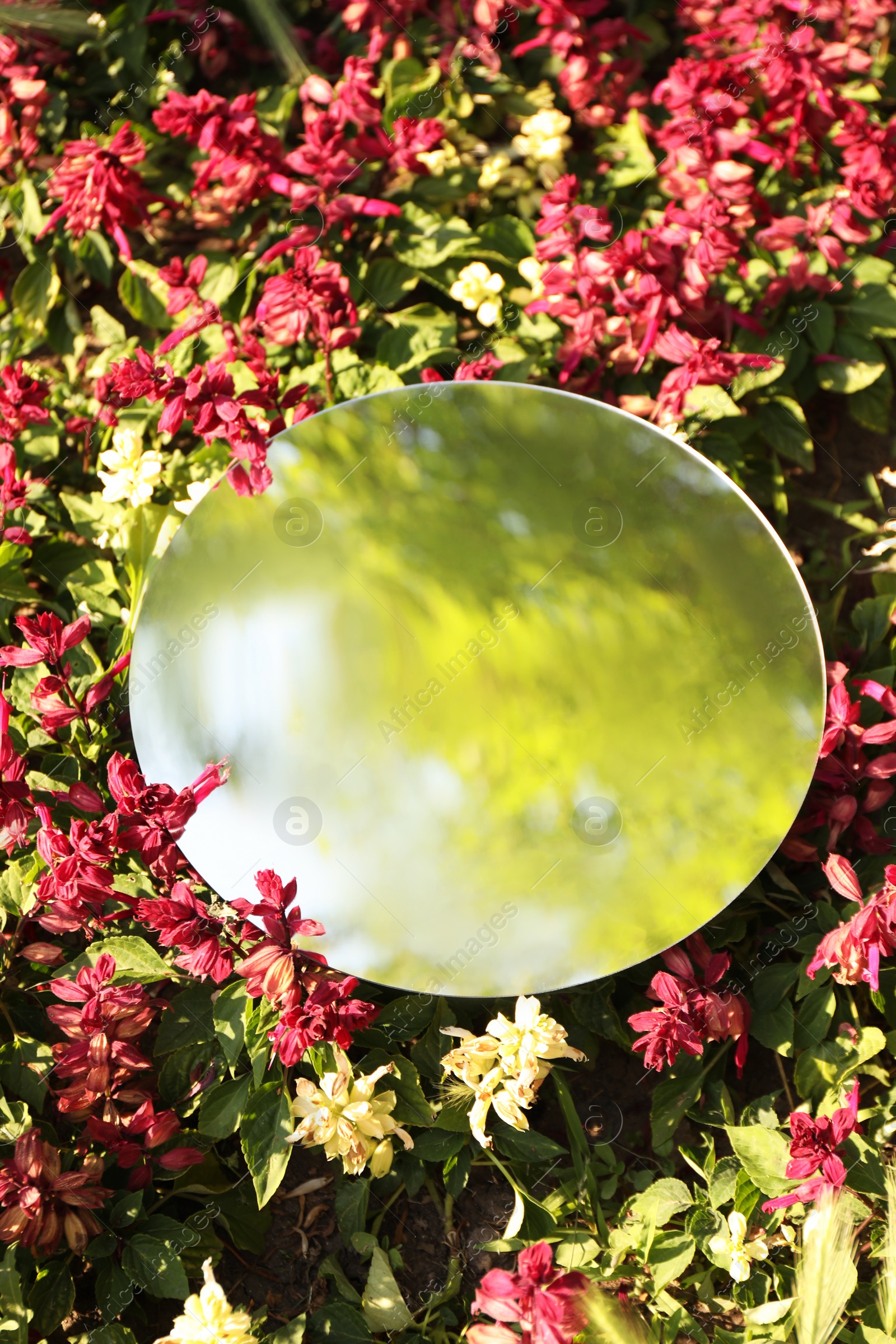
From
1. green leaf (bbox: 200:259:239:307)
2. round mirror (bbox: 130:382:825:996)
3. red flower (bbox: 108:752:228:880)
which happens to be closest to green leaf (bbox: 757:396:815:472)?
round mirror (bbox: 130:382:825:996)

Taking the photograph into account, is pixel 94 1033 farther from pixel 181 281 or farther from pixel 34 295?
pixel 34 295

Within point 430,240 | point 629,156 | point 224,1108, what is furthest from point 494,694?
point 629,156

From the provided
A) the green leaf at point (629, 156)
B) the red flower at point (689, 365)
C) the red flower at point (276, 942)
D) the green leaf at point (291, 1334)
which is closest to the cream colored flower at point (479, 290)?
the red flower at point (689, 365)

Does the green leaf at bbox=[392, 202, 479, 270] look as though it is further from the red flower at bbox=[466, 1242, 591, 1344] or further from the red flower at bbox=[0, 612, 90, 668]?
the red flower at bbox=[466, 1242, 591, 1344]

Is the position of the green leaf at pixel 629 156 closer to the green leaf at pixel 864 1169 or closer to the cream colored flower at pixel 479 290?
the cream colored flower at pixel 479 290

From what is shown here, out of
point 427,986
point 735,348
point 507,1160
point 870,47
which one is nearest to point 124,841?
point 427,986

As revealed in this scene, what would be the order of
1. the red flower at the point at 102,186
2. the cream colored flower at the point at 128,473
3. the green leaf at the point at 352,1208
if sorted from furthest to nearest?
1. the red flower at the point at 102,186
2. the cream colored flower at the point at 128,473
3. the green leaf at the point at 352,1208
